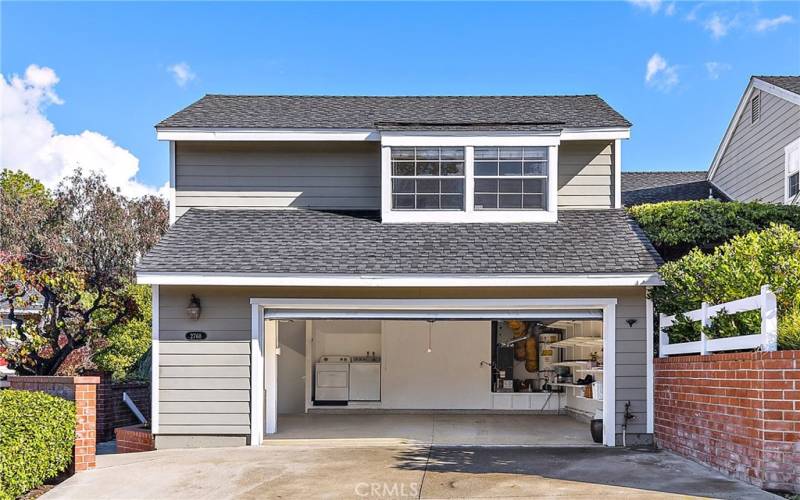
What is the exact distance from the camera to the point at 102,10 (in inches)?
533

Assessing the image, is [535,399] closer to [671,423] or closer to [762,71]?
[671,423]

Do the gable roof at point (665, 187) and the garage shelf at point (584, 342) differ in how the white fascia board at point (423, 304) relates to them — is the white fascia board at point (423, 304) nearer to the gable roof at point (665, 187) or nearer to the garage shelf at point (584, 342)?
the garage shelf at point (584, 342)

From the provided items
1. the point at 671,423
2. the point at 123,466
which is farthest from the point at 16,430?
the point at 671,423

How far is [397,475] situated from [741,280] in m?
4.38

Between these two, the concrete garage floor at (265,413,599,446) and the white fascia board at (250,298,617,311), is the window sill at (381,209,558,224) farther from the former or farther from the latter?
the concrete garage floor at (265,413,599,446)

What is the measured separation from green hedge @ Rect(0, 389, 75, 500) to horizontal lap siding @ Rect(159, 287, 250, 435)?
1.74 meters

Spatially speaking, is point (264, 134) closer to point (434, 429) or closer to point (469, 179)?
point (469, 179)

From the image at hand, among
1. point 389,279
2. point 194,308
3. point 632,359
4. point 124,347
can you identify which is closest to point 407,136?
point 389,279

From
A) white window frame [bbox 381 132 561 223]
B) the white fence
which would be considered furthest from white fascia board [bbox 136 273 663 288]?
white window frame [bbox 381 132 561 223]

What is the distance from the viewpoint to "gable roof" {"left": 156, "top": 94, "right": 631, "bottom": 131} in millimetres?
11789

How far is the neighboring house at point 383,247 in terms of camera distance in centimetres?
1020

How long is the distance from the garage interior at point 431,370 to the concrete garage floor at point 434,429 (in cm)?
8

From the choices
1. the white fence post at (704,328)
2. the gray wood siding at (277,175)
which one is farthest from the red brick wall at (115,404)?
the white fence post at (704,328)

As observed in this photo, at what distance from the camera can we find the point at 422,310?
34.6 ft
